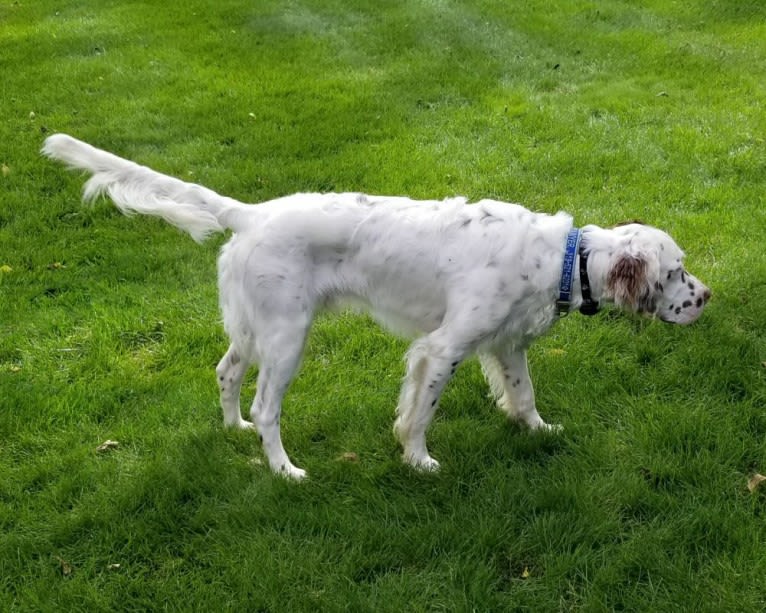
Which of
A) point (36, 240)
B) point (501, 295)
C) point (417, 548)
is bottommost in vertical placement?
point (36, 240)

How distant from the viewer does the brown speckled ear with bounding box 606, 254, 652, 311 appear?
350 cm

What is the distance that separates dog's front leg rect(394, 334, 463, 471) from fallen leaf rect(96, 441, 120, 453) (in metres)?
1.51

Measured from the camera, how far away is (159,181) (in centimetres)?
378

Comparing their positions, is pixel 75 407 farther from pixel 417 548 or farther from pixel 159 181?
pixel 417 548

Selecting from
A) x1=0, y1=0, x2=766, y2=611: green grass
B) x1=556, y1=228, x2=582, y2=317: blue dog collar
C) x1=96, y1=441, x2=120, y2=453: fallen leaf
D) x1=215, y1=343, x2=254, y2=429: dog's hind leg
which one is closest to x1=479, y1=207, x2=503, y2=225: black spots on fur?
x1=556, y1=228, x2=582, y2=317: blue dog collar

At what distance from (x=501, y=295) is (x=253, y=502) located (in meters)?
1.52

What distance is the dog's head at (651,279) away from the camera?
11.5 feet

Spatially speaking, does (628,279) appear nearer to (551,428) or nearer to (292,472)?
(551,428)

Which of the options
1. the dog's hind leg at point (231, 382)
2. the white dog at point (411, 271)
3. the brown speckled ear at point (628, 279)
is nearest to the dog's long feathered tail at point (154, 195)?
the white dog at point (411, 271)

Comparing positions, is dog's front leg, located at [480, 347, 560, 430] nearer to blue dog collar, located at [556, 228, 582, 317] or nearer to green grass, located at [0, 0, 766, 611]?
green grass, located at [0, 0, 766, 611]

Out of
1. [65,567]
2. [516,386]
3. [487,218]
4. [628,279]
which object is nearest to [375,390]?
[516,386]

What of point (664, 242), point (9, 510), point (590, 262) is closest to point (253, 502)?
point (9, 510)

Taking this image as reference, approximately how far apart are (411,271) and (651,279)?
3.75ft

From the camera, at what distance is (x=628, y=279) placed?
350 cm
